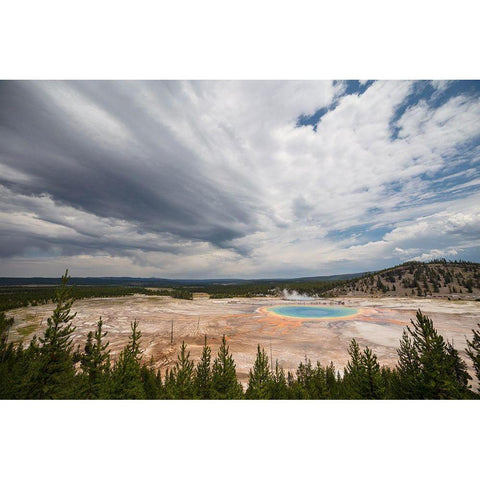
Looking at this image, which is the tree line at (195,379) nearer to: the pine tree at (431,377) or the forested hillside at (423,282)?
the pine tree at (431,377)

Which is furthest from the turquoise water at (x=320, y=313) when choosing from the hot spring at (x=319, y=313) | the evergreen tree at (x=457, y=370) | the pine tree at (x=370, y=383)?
the pine tree at (x=370, y=383)

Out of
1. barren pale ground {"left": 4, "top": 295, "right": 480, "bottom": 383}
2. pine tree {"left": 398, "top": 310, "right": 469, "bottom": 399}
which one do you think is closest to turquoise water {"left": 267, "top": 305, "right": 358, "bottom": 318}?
barren pale ground {"left": 4, "top": 295, "right": 480, "bottom": 383}

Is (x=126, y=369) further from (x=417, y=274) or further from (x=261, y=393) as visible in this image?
(x=417, y=274)

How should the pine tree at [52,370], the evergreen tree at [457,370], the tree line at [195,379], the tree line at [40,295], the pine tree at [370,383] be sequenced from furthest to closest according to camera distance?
the tree line at [40,295]
the pine tree at [370,383]
the evergreen tree at [457,370]
the tree line at [195,379]
the pine tree at [52,370]

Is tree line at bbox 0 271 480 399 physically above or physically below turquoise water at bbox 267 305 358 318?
above

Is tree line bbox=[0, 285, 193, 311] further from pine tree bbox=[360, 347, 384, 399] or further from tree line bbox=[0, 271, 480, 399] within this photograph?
pine tree bbox=[360, 347, 384, 399]

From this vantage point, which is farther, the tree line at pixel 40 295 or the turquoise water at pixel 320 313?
the turquoise water at pixel 320 313

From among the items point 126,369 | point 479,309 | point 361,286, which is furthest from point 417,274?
point 126,369

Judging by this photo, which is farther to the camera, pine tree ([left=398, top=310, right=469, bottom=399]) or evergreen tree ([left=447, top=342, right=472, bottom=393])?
evergreen tree ([left=447, top=342, right=472, bottom=393])
